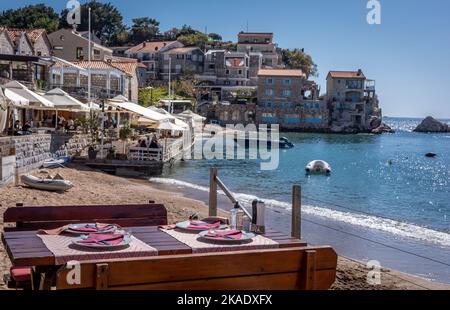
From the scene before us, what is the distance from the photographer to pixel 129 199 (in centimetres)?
2153

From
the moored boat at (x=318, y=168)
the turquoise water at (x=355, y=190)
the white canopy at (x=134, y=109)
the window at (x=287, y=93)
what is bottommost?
the turquoise water at (x=355, y=190)

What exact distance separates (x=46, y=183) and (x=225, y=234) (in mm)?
14479

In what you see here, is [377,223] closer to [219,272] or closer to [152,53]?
[219,272]

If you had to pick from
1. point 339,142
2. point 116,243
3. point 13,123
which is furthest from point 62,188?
point 339,142

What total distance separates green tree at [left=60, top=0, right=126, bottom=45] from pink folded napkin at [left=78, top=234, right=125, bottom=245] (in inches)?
4810

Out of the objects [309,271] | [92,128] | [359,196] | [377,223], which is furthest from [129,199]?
[359,196]

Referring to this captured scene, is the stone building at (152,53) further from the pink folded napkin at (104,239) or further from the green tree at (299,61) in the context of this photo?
the pink folded napkin at (104,239)

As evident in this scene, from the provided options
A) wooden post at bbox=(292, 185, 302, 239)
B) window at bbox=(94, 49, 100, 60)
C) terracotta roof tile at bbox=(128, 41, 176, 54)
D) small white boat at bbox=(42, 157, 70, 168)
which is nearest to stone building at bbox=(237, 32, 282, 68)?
terracotta roof tile at bbox=(128, 41, 176, 54)

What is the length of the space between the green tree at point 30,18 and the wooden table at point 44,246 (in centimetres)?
9993

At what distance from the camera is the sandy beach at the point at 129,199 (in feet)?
41.7

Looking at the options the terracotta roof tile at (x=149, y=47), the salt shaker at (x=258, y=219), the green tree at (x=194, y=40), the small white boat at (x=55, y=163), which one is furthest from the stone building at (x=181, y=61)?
the salt shaker at (x=258, y=219)

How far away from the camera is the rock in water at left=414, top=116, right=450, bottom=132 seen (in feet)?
565

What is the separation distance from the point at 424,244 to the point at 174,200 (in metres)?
10.1

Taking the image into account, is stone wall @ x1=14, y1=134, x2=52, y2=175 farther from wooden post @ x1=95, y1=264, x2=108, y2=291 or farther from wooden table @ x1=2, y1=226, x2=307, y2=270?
wooden post @ x1=95, y1=264, x2=108, y2=291
